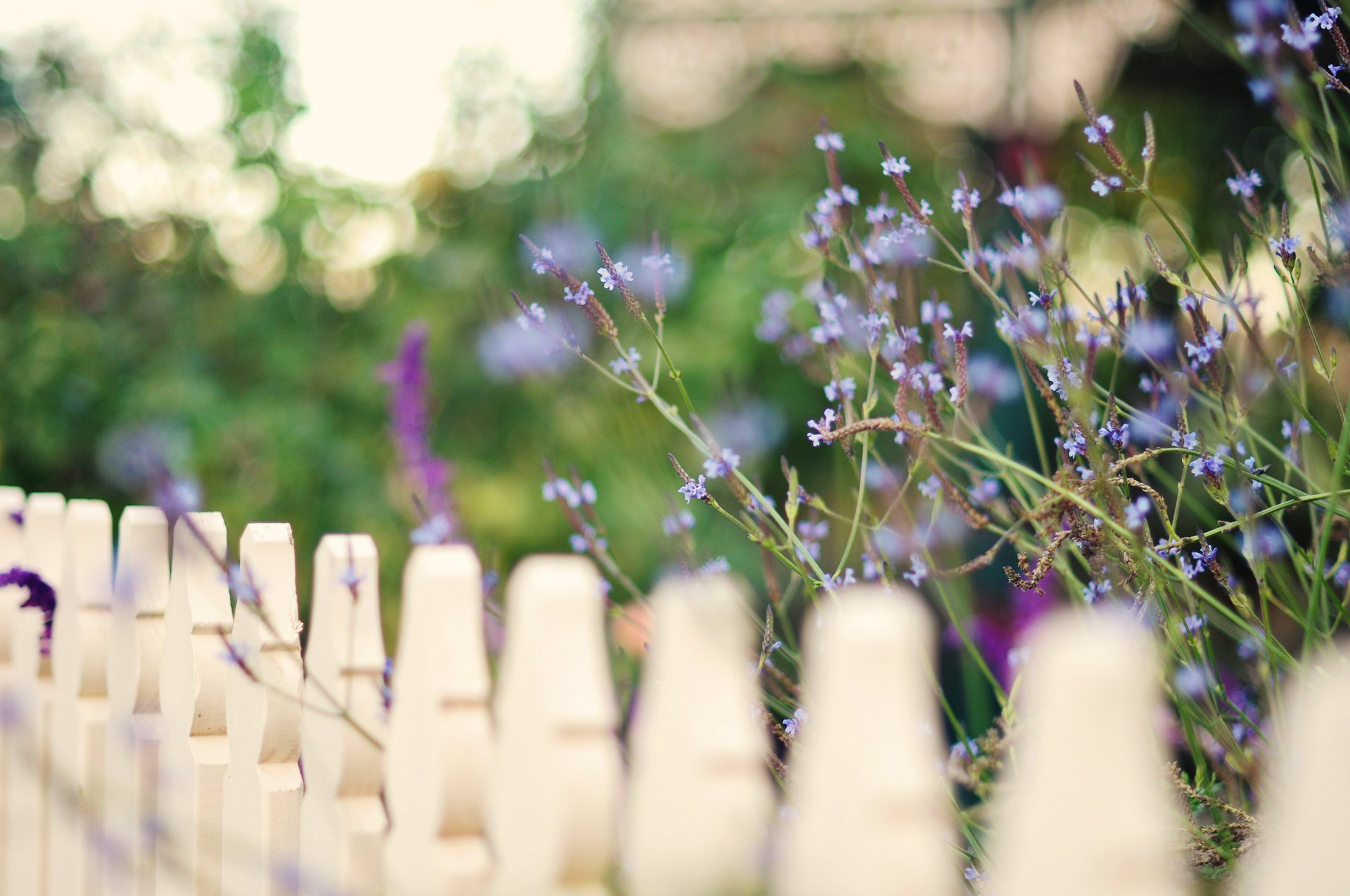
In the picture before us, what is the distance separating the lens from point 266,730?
1020 mm

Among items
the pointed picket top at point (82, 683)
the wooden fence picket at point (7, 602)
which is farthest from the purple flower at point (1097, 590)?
the wooden fence picket at point (7, 602)

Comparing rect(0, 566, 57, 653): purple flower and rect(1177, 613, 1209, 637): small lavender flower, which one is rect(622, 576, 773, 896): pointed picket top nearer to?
rect(1177, 613, 1209, 637): small lavender flower

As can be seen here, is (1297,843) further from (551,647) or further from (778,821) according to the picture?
(778,821)

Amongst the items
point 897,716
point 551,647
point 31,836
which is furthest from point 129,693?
point 897,716

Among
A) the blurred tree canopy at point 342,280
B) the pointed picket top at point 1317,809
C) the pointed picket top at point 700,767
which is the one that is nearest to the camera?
the pointed picket top at point 1317,809

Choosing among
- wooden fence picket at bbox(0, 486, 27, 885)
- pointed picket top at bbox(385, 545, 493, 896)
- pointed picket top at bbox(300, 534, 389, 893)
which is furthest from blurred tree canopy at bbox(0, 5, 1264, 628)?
pointed picket top at bbox(385, 545, 493, 896)

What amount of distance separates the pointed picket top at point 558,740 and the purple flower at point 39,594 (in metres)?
0.89

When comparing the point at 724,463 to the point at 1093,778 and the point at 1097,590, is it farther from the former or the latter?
the point at 1093,778

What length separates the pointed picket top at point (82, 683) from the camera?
130 centimetres

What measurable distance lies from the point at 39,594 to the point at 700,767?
1102 mm

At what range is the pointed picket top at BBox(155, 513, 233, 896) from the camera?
3.66ft

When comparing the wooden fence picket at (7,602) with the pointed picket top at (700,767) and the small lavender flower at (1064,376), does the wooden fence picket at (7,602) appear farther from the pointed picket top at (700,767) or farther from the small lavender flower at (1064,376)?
the small lavender flower at (1064,376)

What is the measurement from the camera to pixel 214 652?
44.3 inches

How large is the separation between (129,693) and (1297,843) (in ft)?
3.94
